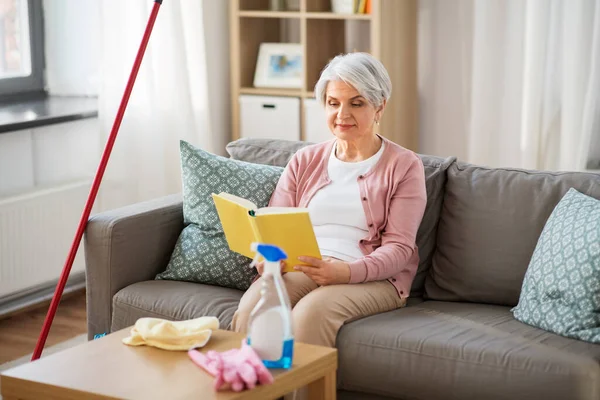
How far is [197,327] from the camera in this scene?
2236mm

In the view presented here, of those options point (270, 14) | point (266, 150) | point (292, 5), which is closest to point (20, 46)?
point (270, 14)

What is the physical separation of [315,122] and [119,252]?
166 centimetres

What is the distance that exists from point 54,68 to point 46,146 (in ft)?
1.61

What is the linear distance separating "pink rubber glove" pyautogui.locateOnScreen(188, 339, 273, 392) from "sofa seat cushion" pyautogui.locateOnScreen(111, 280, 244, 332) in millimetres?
654

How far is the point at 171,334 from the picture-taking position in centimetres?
218

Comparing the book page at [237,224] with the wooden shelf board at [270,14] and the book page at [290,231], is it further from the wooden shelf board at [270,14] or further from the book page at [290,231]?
the wooden shelf board at [270,14]

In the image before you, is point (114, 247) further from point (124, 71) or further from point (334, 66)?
point (124, 71)

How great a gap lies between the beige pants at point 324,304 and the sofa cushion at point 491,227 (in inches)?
8.5

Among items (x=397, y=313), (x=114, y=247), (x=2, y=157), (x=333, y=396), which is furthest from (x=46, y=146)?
(x=333, y=396)

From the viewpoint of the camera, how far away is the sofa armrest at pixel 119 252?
9.50 feet

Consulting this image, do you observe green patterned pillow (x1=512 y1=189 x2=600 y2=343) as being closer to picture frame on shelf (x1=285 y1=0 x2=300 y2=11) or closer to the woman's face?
the woman's face

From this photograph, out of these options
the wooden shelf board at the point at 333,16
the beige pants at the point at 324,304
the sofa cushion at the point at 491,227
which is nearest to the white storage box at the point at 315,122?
the wooden shelf board at the point at 333,16

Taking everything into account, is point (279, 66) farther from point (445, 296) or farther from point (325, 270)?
point (325, 270)

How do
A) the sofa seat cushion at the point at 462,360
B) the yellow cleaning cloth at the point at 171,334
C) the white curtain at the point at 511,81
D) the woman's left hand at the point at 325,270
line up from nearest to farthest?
1. the yellow cleaning cloth at the point at 171,334
2. the sofa seat cushion at the point at 462,360
3. the woman's left hand at the point at 325,270
4. the white curtain at the point at 511,81
